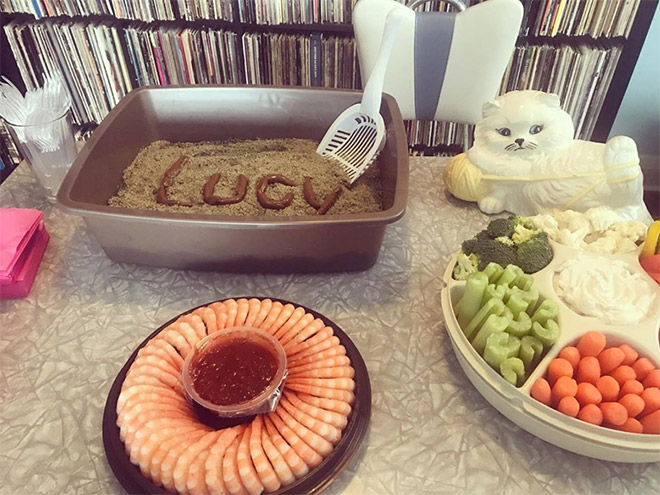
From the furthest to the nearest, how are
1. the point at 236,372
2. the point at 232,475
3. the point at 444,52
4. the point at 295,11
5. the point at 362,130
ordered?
the point at 295,11, the point at 444,52, the point at 362,130, the point at 236,372, the point at 232,475

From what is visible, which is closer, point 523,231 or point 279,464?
point 279,464

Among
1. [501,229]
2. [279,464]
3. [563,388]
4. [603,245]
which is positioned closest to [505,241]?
[501,229]

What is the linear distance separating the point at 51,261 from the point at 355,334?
0.54 m

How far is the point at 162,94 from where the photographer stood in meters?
1.05

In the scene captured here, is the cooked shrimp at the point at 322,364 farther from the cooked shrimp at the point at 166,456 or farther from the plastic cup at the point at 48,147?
the plastic cup at the point at 48,147

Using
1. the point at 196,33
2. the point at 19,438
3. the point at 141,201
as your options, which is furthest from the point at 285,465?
the point at 196,33

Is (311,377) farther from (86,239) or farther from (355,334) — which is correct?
(86,239)

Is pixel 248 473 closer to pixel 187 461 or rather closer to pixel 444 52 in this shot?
pixel 187 461

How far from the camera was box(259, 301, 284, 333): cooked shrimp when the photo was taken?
0.72 m

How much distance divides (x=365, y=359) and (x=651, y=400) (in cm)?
35

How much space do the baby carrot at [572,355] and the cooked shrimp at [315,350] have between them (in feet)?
0.93

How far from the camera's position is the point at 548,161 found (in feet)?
2.87

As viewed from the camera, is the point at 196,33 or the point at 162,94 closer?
the point at 162,94

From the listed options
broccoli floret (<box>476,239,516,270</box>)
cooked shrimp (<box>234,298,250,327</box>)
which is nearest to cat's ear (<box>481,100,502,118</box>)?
broccoli floret (<box>476,239,516,270</box>)
